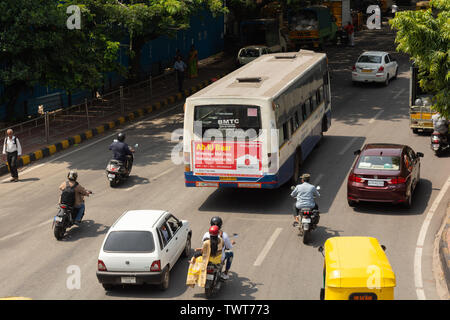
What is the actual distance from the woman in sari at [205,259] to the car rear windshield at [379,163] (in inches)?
260

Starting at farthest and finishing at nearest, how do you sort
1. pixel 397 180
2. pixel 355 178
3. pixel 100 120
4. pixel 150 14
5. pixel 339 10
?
pixel 339 10 < pixel 150 14 < pixel 100 120 < pixel 355 178 < pixel 397 180

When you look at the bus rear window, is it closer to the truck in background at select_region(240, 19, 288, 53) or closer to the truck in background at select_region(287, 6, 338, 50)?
the truck in background at select_region(240, 19, 288, 53)

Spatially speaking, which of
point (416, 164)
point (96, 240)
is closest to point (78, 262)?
point (96, 240)

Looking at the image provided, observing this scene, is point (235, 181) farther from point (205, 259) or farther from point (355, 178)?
point (205, 259)

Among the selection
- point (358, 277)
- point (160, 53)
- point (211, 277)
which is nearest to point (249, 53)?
point (160, 53)

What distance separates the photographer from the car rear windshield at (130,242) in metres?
13.2

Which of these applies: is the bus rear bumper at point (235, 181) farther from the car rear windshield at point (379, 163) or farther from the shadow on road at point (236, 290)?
the shadow on road at point (236, 290)

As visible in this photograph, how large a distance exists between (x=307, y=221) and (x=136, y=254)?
4414mm

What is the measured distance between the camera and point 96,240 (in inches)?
647

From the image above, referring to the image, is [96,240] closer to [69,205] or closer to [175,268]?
[69,205]

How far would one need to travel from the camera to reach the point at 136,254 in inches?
514

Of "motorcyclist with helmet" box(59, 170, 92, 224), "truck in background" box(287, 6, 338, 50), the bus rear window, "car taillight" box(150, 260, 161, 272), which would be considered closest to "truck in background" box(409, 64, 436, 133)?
the bus rear window

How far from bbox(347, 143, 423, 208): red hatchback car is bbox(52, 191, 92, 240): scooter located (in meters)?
7.03

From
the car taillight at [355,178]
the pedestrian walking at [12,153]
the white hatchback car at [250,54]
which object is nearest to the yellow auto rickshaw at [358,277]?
the car taillight at [355,178]
